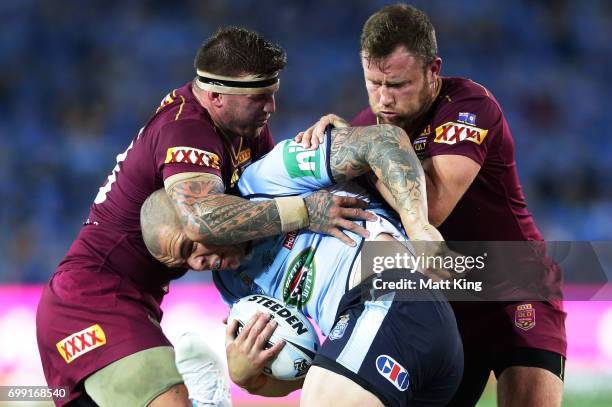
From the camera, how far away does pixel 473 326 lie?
4.71 m

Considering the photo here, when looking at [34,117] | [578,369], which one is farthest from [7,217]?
[578,369]

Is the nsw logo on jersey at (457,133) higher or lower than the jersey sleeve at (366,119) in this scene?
lower

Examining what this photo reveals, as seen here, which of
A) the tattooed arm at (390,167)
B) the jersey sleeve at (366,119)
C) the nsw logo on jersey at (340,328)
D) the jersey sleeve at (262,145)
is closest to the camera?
the nsw logo on jersey at (340,328)

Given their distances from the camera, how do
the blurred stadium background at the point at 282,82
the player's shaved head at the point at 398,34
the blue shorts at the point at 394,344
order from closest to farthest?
the blue shorts at the point at 394,344
the player's shaved head at the point at 398,34
the blurred stadium background at the point at 282,82

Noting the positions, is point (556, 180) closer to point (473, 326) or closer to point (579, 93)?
point (579, 93)

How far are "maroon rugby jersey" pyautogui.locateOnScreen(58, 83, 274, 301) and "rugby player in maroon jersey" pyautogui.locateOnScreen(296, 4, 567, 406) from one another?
0.88m

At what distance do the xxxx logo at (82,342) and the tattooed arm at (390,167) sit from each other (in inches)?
57.6

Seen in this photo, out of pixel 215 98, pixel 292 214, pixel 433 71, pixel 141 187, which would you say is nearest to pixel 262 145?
pixel 215 98

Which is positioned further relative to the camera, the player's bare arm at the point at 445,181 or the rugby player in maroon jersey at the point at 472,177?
the rugby player in maroon jersey at the point at 472,177

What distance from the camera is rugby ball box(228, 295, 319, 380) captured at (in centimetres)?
374

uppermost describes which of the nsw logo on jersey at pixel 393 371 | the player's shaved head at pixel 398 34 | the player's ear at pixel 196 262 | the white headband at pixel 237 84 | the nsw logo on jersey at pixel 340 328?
the player's shaved head at pixel 398 34

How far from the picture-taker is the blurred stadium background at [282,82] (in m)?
10.5

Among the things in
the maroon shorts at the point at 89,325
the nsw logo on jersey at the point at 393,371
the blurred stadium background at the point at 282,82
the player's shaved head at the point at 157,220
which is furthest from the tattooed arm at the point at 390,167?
the blurred stadium background at the point at 282,82

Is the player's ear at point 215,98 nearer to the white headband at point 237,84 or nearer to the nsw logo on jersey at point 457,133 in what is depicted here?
the white headband at point 237,84
